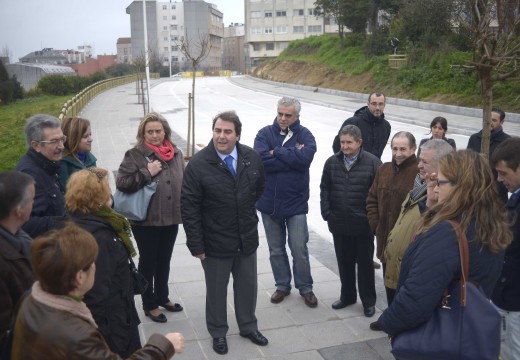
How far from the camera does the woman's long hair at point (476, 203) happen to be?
9.19 ft

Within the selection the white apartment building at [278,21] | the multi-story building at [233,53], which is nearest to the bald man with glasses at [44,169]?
the white apartment building at [278,21]

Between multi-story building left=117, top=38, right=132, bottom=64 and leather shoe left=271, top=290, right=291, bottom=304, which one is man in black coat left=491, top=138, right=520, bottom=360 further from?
multi-story building left=117, top=38, right=132, bottom=64

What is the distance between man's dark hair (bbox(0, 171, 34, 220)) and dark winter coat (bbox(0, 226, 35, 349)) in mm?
113

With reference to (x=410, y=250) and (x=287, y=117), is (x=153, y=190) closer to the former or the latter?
(x=287, y=117)

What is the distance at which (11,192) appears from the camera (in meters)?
3.09

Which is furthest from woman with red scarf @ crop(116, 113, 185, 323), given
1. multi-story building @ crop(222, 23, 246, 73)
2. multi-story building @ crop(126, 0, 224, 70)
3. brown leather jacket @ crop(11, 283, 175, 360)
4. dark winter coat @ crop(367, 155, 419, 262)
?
multi-story building @ crop(222, 23, 246, 73)

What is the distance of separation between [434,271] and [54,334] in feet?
5.73

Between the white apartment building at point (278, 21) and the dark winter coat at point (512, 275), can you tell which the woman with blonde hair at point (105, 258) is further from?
the white apartment building at point (278, 21)

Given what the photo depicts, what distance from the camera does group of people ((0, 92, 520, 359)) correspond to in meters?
2.52

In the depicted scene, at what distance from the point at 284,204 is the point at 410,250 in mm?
2634

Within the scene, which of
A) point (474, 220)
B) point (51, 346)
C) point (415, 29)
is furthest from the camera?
point (415, 29)

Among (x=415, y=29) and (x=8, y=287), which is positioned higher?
(x=415, y=29)

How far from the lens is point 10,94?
33.9m

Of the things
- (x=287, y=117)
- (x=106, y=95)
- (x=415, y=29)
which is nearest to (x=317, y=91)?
(x=415, y=29)
